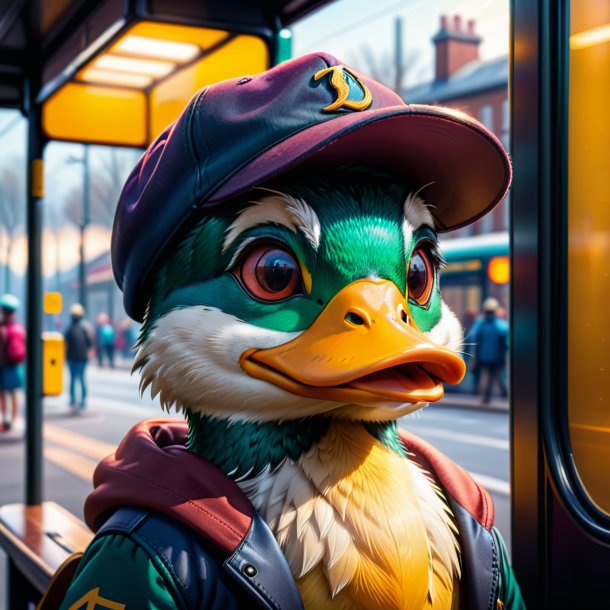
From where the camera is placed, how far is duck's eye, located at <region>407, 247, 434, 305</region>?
1.20 m

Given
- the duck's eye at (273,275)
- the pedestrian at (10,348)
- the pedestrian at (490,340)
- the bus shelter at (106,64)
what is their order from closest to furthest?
the duck's eye at (273,275) < the bus shelter at (106,64) < the pedestrian at (10,348) < the pedestrian at (490,340)

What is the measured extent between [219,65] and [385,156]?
1.84 metres

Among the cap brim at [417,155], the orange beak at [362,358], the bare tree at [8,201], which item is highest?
the bare tree at [8,201]

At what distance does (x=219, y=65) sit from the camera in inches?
113

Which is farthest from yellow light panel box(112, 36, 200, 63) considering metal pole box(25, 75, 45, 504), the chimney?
A: the chimney

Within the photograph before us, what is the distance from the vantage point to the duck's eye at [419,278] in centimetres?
120

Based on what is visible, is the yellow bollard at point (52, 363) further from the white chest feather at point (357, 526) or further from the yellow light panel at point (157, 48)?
the white chest feather at point (357, 526)

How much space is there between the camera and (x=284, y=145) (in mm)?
1078

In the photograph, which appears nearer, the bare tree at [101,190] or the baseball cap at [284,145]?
the baseball cap at [284,145]

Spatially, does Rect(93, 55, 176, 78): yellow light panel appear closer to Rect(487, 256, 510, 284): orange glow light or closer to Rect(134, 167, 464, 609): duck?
Rect(134, 167, 464, 609): duck

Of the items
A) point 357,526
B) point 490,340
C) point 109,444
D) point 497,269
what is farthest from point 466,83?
point 357,526

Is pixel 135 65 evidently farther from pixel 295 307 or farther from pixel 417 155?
pixel 295 307

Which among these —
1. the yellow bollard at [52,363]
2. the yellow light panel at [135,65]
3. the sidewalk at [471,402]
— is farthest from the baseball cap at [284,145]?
the sidewalk at [471,402]

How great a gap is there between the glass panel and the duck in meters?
0.53
